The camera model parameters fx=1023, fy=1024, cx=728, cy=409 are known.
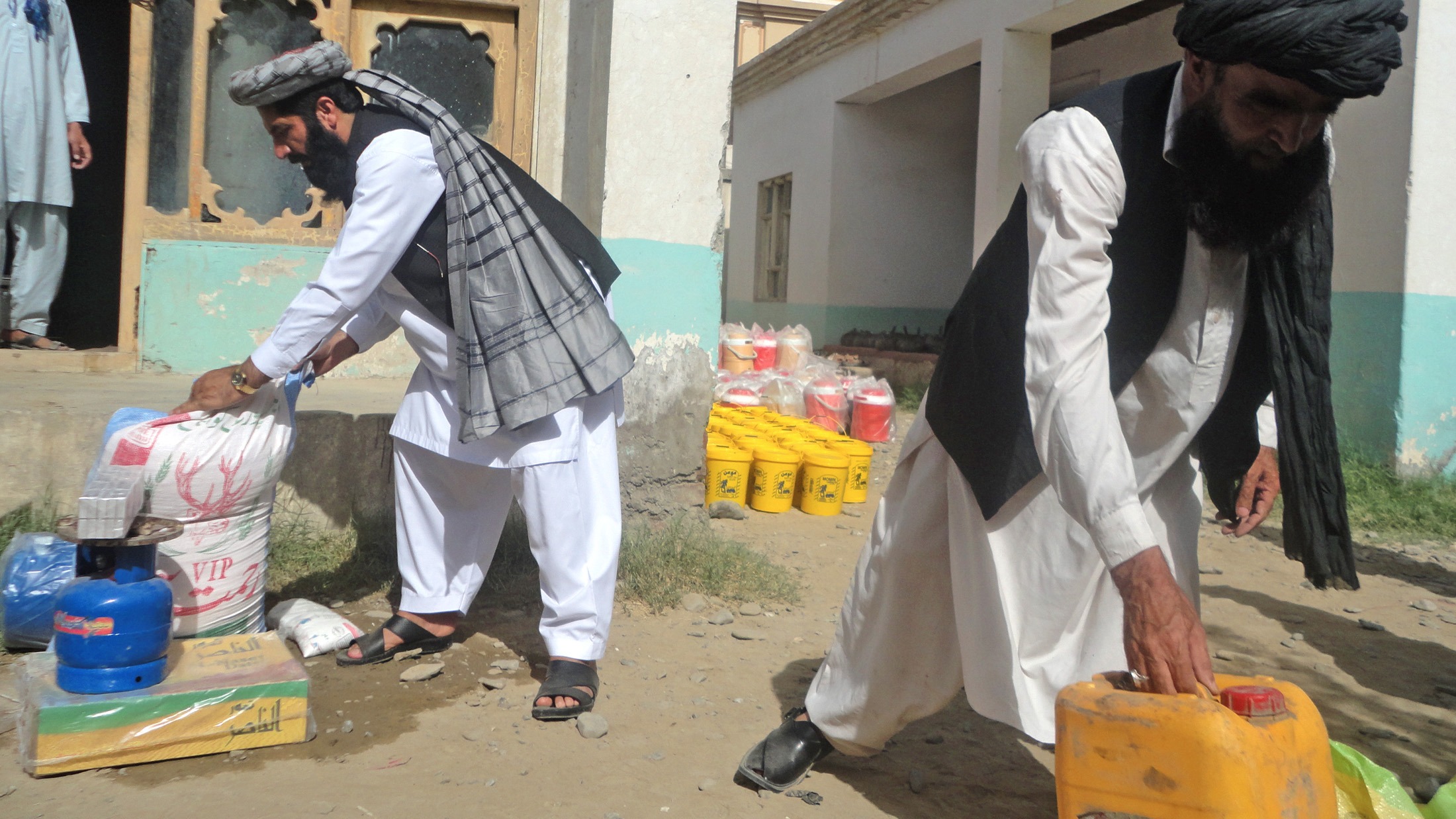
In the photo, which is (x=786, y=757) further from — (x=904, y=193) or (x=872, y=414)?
(x=904, y=193)

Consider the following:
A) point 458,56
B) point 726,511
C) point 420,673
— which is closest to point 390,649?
point 420,673

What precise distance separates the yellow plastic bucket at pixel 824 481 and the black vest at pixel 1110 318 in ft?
9.91

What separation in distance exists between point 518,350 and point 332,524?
1.44 metres

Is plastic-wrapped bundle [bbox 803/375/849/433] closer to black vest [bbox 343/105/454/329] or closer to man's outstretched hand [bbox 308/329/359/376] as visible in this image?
man's outstretched hand [bbox 308/329/359/376]

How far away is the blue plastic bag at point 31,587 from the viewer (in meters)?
2.74

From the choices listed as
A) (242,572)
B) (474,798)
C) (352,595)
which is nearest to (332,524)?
(352,595)

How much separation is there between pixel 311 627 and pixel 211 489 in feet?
1.83

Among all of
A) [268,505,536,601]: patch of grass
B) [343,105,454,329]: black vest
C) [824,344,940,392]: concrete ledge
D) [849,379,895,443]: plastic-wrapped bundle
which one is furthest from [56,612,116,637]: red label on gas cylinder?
[824,344,940,392]: concrete ledge

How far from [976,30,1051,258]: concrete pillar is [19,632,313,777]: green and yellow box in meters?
6.68

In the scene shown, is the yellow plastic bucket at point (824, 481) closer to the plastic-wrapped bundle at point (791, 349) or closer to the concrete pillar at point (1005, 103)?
the plastic-wrapped bundle at point (791, 349)

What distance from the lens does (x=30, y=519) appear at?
10.7 ft

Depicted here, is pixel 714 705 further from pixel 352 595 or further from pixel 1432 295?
pixel 1432 295

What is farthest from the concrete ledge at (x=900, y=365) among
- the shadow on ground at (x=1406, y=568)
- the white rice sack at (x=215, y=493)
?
the white rice sack at (x=215, y=493)

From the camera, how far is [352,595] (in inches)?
138
